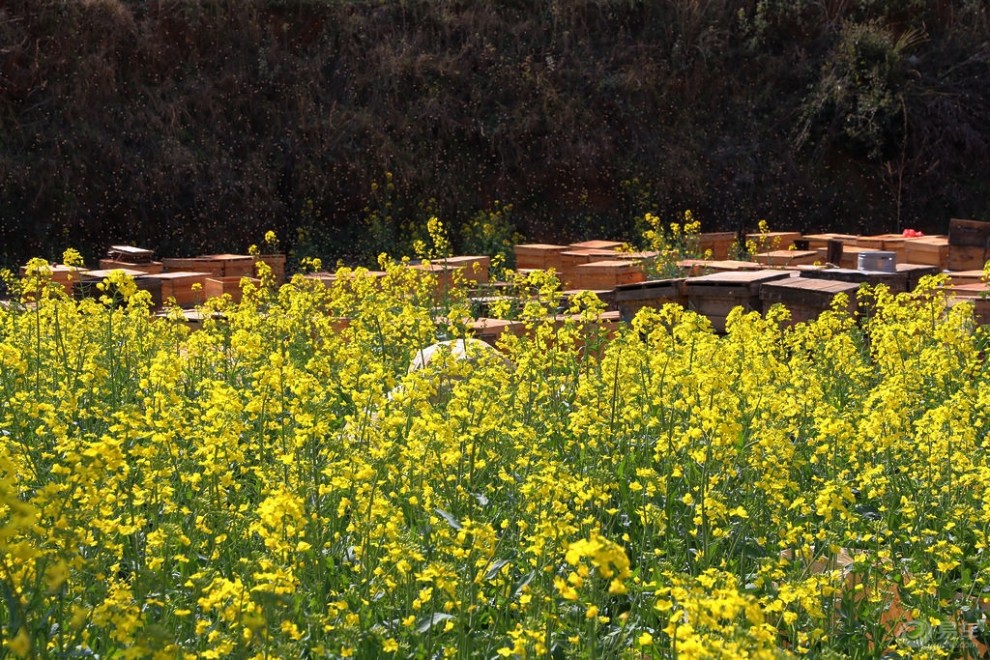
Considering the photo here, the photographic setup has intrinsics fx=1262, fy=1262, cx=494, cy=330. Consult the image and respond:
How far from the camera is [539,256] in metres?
11.9

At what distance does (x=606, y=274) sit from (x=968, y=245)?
357 cm

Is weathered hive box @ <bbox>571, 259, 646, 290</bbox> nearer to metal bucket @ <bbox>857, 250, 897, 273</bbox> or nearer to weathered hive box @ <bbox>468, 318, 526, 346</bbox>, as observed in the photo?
metal bucket @ <bbox>857, 250, 897, 273</bbox>

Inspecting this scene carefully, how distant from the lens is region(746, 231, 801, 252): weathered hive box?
13.1m

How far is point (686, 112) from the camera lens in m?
17.2

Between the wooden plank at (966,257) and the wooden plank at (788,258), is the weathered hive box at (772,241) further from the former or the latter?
the wooden plank at (966,257)

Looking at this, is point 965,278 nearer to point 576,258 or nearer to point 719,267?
point 719,267

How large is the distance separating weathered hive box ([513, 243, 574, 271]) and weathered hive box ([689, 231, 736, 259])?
1882 mm

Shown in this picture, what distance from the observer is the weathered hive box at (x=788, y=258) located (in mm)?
11555

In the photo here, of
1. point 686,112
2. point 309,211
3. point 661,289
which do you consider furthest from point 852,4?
point 661,289

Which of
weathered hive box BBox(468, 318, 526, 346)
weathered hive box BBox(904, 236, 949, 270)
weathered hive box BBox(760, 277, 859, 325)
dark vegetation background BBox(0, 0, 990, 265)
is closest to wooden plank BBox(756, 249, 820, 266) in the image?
weathered hive box BBox(904, 236, 949, 270)

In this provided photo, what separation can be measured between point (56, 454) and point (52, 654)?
154 cm

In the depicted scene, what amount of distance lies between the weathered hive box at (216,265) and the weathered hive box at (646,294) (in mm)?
3566

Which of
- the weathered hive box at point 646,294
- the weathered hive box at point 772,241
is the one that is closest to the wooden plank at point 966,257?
the weathered hive box at point 772,241

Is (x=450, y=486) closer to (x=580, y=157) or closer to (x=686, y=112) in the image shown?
(x=580, y=157)
